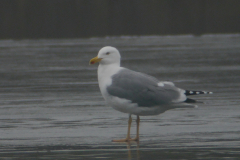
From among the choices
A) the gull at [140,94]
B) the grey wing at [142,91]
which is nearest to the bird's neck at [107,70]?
the gull at [140,94]

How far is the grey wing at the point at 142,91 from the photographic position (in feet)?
31.1

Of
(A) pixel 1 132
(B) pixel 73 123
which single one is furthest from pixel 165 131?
(A) pixel 1 132

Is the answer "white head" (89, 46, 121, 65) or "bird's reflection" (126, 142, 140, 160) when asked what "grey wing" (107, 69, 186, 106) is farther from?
"bird's reflection" (126, 142, 140, 160)

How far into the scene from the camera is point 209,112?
11969 millimetres

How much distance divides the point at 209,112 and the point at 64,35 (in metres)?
47.1

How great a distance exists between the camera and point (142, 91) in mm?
9547

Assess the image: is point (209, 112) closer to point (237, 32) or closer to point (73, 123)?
point (73, 123)

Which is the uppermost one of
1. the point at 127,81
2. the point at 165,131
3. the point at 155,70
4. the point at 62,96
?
the point at 155,70

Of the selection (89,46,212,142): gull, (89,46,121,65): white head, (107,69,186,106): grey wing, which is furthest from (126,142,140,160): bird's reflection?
(89,46,121,65): white head

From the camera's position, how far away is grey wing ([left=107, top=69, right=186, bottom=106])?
9469mm

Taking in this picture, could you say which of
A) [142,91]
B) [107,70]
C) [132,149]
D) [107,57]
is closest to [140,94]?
[142,91]

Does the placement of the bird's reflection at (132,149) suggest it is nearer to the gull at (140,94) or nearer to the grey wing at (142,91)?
the gull at (140,94)

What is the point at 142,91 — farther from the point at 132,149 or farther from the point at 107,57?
the point at 132,149

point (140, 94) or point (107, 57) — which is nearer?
point (140, 94)
